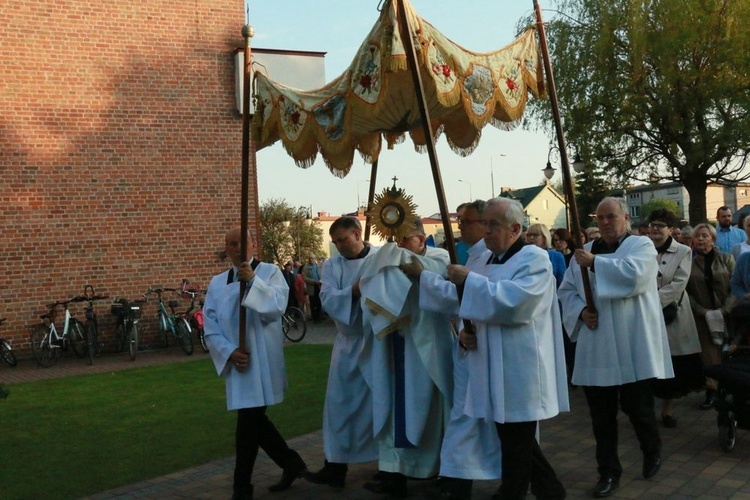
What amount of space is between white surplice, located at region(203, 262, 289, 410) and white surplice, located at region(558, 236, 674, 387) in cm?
212

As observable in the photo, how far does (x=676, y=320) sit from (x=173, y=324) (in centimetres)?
997

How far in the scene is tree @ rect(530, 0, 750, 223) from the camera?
28.7 metres

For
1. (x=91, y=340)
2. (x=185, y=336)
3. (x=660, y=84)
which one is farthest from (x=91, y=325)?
(x=660, y=84)

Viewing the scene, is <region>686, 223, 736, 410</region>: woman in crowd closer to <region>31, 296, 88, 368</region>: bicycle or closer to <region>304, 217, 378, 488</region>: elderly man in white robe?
<region>304, 217, 378, 488</region>: elderly man in white robe

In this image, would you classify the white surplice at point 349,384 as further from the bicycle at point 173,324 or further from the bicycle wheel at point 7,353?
the bicycle wheel at point 7,353

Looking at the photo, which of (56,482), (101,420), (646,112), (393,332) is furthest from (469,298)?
(646,112)

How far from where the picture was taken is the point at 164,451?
7.62 metres

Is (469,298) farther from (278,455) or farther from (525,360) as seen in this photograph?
(278,455)

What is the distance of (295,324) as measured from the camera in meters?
17.5

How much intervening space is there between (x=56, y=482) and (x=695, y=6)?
2788 cm

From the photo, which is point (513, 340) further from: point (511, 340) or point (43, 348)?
point (43, 348)

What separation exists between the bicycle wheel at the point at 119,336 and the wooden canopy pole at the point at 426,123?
36.3ft

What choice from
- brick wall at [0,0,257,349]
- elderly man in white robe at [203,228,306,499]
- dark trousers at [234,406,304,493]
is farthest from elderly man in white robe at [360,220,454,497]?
brick wall at [0,0,257,349]

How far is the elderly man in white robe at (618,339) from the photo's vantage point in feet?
18.9
